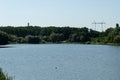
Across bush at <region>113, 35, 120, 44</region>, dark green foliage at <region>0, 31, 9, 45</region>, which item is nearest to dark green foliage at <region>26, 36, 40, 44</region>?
dark green foliage at <region>0, 31, 9, 45</region>

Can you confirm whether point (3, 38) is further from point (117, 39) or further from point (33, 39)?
point (33, 39)

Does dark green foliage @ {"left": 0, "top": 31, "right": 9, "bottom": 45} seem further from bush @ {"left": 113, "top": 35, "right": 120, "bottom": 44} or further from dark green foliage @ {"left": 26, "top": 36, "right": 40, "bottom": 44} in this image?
bush @ {"left": 113, "top": 35, "right": 120, "bottom": 44}

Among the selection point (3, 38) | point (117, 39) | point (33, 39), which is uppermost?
point (3, 38)

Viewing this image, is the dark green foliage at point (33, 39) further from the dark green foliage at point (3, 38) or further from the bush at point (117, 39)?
the bush at point (117, 39)

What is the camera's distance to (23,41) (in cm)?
19238

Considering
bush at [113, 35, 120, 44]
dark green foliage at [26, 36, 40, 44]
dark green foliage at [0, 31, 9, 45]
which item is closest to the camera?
dark green foliage at [0, 31, 9, 45]

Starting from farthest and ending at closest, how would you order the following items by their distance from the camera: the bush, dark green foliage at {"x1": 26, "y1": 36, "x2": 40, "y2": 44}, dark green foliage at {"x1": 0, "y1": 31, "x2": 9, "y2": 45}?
1. dark green foliage at {"x1": 26, "y1": 36, "x2": 40, "y2": 44}
2. the bush
3. dark green foliage at {"x1": 0, "y1": 31, "x2": 9, "y2": 45}

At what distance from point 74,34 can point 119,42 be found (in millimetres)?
56372

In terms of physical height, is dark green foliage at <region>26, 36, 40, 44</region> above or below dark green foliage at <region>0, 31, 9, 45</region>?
below

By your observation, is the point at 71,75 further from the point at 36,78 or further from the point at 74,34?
the point at 74,34

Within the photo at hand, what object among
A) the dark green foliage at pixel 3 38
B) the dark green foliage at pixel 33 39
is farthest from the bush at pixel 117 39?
the dark green foliage at pixel 33 39

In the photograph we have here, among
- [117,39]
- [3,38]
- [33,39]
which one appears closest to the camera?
[3,38]

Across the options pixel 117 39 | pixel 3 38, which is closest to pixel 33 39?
pixel 3 38

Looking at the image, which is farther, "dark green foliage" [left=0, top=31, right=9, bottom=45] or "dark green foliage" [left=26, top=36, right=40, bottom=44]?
"dark green foliage" [left=26, top=36, right=40, bottom=44]
